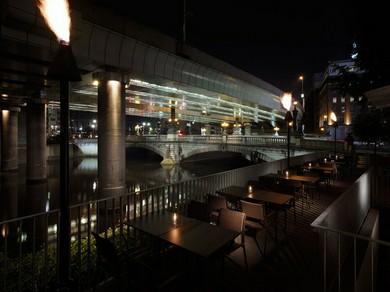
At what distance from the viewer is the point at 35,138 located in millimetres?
17688

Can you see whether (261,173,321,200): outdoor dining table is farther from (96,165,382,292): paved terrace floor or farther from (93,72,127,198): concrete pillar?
(93,72,127,198): concrete pillar

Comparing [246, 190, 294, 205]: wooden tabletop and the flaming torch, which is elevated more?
the flaming torch

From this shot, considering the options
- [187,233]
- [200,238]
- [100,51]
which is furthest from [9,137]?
[200,238]

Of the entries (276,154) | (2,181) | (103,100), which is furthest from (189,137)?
(103,100)

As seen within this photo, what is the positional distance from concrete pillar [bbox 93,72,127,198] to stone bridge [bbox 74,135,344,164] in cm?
1709

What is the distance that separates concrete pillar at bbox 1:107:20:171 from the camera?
20.6 metres

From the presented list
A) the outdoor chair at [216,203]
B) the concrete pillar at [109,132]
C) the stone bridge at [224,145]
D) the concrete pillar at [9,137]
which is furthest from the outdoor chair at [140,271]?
the concrete pillar at [9,137]

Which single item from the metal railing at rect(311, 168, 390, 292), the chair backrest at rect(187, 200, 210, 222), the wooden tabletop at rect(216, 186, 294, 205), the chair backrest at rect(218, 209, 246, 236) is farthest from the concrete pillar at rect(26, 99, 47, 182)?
the metal railing at rect(311, 168, 390, 292)

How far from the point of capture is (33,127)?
1758cm

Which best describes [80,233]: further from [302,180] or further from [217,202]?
[302,180]

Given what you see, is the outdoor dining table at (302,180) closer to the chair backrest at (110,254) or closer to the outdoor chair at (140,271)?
the outdoor chair at (140,271)

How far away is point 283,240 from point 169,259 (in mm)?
2787

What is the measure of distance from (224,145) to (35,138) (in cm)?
2090

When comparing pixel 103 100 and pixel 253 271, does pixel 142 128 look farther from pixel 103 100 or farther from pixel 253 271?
pixel 253 271
